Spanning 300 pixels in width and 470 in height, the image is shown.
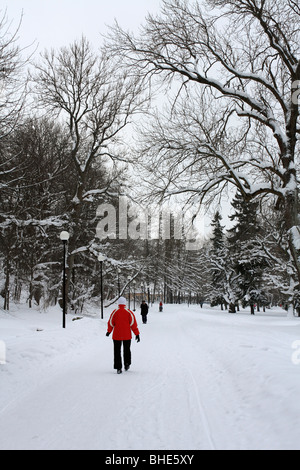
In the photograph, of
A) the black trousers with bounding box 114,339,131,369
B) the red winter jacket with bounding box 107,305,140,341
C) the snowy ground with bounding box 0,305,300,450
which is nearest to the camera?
the snowy ground with bounding box 0,305,300,450

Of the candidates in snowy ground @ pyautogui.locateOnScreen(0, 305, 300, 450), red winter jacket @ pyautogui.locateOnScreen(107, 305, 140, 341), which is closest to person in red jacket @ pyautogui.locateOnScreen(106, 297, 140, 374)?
red winter jacket @ pyautogui.locateOnScreen(107, 305, 140, 341)

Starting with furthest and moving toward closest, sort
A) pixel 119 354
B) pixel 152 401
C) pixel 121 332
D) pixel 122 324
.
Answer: pixel 122 324
pixel 121 332
pixel 119 354
pixel 152 401

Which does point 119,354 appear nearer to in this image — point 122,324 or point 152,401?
point 122,324

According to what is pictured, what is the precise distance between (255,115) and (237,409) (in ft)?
31.2

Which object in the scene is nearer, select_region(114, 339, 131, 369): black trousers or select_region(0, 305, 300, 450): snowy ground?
select_region(0, 305, 300, 450): snowy ground

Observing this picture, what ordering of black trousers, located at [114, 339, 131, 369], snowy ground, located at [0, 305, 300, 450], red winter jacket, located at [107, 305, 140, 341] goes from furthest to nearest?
red winter jacket, located at [107, 305, 140, 341] < black trousers, located at [114, 339, 131, 369] < snowy ground, located at [0, 305, 300, 450]

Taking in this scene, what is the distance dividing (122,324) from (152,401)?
2.71m

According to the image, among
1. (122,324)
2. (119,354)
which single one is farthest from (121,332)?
(119,354)

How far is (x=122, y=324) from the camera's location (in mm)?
7695

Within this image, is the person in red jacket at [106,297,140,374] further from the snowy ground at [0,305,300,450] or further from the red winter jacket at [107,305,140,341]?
the snowy ground at [0,305,300,450]

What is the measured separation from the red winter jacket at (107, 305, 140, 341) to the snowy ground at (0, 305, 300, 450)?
2.64ft

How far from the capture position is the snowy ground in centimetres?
371

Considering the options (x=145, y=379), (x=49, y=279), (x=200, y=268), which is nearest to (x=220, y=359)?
(x=145, y=379)
